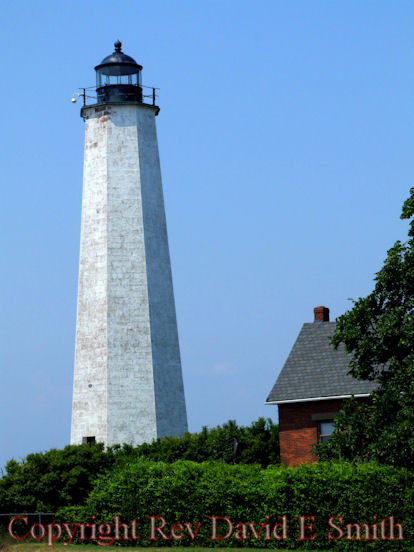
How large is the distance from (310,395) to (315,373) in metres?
1.34

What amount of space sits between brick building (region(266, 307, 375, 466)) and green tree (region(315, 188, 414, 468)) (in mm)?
9851

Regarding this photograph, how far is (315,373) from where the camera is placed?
134 feet

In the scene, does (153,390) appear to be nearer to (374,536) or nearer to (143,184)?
(143,184)

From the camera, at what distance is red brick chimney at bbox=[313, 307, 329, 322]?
4381 cm

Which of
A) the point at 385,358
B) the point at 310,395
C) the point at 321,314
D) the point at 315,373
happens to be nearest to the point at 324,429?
the point at 310,395

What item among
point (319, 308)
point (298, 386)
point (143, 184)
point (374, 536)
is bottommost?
point (374, 536)

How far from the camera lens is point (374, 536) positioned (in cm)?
2594

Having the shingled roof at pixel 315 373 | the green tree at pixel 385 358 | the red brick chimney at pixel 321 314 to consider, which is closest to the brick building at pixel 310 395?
the shingled roof at pixel 315 373

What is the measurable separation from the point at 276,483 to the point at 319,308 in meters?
17.8

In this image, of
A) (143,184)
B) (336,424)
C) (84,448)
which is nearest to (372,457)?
(336,424)

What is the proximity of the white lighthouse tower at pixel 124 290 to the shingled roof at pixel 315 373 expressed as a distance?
5.12 metres

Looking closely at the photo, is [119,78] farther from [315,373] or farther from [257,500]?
[257,500]

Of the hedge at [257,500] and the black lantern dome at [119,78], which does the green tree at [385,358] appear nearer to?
the hedge at [257,500]

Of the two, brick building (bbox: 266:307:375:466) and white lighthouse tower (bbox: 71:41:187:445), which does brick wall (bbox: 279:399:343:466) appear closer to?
brick building (bbox: 266:307:375:466)
